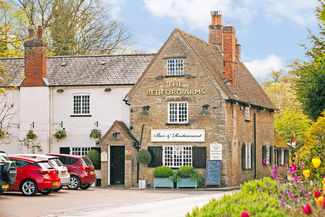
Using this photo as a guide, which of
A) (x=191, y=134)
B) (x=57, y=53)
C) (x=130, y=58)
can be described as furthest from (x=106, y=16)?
(x=191, y=134)

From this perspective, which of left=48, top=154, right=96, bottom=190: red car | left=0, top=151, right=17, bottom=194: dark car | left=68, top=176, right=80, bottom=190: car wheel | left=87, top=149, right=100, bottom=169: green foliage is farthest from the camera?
left=87, top=149, right=100, bottom=169: green foliage

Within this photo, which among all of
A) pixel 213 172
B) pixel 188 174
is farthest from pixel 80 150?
pixel 213 172

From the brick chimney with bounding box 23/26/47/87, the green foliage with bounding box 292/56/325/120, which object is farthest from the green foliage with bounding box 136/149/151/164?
the green foliage with bounding box 292/56/325/120

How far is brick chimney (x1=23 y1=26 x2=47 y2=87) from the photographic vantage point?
1583 inches

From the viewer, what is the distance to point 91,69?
41594mm

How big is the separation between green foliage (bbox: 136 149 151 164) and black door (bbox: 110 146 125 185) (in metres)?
1.52

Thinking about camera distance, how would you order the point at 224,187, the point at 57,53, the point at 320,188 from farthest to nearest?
the point at 57,53, the point at 224,187, the point at 320,188

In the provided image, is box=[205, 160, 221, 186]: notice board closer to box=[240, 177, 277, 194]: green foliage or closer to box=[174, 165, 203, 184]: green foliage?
box=[174, 165, 203, 184]: green foliage

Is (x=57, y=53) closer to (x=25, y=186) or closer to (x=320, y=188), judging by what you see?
(x=25, y=186)

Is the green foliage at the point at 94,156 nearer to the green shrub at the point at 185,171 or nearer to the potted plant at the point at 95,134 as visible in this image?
the potted plant at the point at 95,134

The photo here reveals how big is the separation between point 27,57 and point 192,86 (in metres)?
11.2

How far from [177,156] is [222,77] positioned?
637cm

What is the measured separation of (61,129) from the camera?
133ft

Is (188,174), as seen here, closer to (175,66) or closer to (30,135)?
(175,66)
